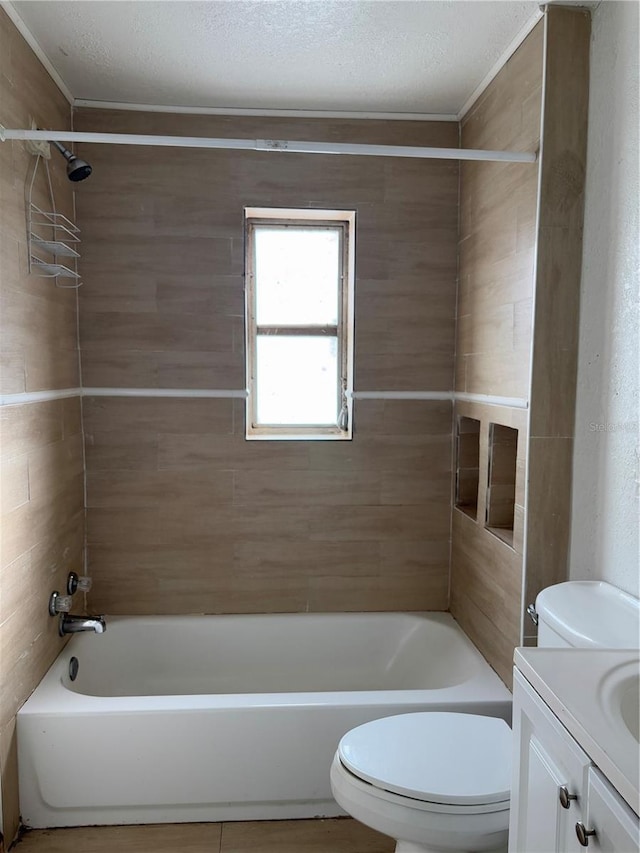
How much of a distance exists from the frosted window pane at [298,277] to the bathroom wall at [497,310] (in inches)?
22.5

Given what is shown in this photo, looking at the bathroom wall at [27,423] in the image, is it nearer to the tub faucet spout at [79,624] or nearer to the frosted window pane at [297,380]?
the tub faucet spout at [79,624]

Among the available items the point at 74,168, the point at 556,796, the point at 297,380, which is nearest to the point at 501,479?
the point at 297,380

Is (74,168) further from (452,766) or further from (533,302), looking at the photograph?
(452,766)

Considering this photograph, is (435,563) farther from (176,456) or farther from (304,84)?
(304,84)

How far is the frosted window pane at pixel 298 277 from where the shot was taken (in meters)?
2.79

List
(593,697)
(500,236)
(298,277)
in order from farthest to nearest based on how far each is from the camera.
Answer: (298,277)
(500,236)
(593,697)

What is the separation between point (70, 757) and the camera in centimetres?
201

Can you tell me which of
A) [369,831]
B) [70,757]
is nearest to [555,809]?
[369,831]

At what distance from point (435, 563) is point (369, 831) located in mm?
1110

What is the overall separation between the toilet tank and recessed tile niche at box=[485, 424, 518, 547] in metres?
0.58

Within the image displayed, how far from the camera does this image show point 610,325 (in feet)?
5.71

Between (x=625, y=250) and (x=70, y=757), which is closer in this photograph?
(x=625, y=250)

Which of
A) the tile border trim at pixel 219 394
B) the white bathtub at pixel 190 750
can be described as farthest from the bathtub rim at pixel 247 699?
the tile border trim at pixel 219 394

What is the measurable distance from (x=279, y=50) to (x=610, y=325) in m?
1.40
